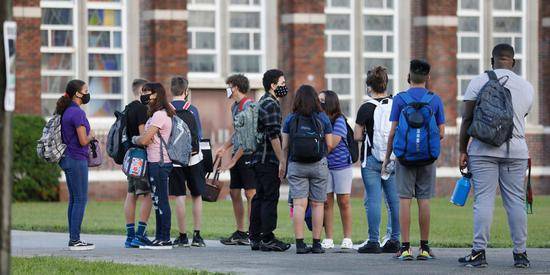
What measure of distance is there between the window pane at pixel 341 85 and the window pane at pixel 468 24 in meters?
3.26

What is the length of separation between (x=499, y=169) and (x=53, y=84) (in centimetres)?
1885

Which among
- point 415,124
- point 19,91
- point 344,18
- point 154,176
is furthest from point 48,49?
point 415,124

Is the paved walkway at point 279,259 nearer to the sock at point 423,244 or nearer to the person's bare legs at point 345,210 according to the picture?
the sock at point 423,244

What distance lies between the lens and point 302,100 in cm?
1481

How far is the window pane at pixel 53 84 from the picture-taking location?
30734 millimetres

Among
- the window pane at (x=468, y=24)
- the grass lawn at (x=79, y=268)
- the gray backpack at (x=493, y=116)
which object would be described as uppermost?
the window pane at (x=468, y=24)

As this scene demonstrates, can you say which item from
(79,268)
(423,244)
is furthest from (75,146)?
(423,244)

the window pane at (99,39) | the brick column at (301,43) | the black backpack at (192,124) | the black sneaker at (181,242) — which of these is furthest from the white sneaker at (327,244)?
the brick column at (301,43)

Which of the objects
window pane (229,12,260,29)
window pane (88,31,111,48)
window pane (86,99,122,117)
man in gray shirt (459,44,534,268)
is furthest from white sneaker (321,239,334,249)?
window pane (229,12,260,29)

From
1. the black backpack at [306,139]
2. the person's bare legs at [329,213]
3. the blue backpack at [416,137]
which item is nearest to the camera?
the blue backpack at [416,137]

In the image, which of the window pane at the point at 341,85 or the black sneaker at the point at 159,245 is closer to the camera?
the black sneaker at the point at 159,245

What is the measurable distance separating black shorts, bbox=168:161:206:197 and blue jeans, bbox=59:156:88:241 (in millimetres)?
1074

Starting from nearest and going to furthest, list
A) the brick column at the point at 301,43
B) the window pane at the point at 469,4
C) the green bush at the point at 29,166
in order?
the green bush at the point at 29,166 → the brick column at the point at 301,43 → the window pane at the point at 469,4

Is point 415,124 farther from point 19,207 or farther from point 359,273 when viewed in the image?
point 19,207
